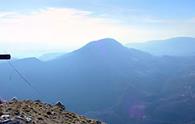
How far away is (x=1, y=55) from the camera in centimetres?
2128

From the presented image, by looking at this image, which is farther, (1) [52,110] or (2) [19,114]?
(1) [52,110]

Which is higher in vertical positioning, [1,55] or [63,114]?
[1,55]

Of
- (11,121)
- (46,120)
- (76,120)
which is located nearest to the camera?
(11,121)

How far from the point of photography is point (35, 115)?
21203mm

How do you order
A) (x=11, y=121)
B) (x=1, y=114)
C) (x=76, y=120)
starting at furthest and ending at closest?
(x=76, y=120)
(x=1, y=114)
(x=11, y=121)

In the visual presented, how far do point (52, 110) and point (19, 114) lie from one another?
4.82 m

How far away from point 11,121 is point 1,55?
14.7ft

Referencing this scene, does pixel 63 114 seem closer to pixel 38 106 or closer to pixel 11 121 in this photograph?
pixel 38 106

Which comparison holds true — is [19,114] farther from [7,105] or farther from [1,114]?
[7,105]

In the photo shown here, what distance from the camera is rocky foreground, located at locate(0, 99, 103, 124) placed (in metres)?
18.9

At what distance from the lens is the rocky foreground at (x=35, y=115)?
18906 millimetres

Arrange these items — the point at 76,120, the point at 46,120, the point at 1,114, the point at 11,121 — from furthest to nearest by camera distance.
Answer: the point at 76,120 → the point at 46,120 → the point at 1,114 → the point at 11,121

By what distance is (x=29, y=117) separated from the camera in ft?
65.8

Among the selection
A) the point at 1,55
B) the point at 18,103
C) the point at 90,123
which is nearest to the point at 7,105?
the point at 18,103
